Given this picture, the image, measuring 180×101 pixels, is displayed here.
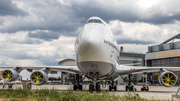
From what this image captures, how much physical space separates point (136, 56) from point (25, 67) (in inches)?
2235

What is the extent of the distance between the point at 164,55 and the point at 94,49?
4156 cm

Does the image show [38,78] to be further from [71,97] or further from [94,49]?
[71,97]

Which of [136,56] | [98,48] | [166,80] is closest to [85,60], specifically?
[98,48]

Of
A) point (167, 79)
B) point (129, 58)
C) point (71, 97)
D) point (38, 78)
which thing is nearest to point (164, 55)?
point (129, 58)

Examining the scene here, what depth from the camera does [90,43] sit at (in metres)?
11.5

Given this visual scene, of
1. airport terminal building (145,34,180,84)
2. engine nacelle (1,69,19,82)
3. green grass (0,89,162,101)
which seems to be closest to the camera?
green grass (0,89,162,101)

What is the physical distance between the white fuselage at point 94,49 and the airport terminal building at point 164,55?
3526cm

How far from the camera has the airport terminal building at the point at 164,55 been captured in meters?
45.7

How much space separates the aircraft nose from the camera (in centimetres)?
1150

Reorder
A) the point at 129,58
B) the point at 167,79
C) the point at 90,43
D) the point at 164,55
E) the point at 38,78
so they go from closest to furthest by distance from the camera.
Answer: the point at 90,43 < the point at 38,78 < the point at 167,79 < the point at 164,55 < the point at 129,58

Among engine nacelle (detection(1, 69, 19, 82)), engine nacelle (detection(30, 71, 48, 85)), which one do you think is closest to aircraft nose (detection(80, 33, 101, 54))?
engine nacelle (detection(30, 71, 48, 85))

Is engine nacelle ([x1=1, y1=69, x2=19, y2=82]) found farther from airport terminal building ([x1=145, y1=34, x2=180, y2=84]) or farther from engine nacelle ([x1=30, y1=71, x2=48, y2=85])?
airport terminal building ([x1=145, y1=34, x2=180, y2=84])

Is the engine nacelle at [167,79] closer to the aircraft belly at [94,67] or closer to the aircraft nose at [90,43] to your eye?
the aircraft belly at [94,67]

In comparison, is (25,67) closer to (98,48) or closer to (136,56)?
(98,48)
